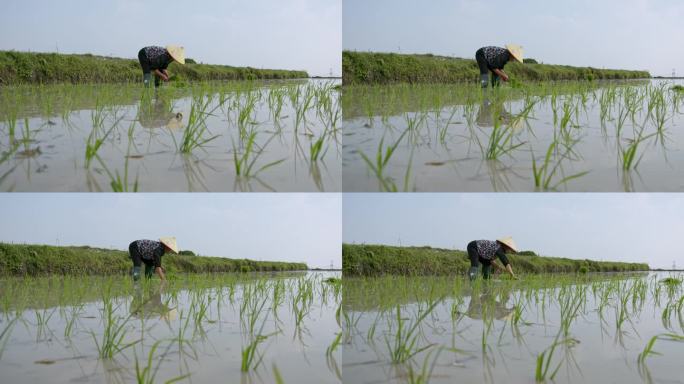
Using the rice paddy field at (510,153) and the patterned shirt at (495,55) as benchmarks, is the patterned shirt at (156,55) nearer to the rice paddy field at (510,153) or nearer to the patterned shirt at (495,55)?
the rice paddy field at (510,153)

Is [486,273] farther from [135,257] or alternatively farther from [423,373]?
[423,373]

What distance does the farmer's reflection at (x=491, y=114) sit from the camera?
4195 mm

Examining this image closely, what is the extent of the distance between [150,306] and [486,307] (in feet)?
7.66

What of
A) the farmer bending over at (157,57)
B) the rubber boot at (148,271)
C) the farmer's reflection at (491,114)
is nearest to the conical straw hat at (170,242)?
the rubber boot at (148,271)

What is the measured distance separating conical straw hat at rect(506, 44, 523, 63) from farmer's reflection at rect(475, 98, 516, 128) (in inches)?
81.8

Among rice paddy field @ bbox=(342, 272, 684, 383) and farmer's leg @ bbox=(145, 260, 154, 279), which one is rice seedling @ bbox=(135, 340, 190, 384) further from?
farmer's leg @ bbox=(145, 260, 154, 279)

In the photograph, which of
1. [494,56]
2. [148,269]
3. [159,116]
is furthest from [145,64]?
[494,56]

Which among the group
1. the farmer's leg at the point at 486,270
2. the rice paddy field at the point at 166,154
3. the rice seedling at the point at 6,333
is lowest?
the farmer's leg at the point at 486,270

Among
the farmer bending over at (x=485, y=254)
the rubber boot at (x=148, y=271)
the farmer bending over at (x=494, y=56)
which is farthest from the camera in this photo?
the farmer bending over at (x=494, y=56)

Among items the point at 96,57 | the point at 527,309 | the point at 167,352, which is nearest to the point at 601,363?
the point at 527,309

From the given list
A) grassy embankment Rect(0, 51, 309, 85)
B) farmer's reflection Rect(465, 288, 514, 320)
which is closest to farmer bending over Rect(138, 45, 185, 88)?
grassy embankment Rect(0, 51, 309, 85)

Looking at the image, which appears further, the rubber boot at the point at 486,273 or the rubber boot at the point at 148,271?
the rubber boot at the point at 148,271

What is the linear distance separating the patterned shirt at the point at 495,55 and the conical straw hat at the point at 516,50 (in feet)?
0.28

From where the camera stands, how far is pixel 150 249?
6715 millimetres
